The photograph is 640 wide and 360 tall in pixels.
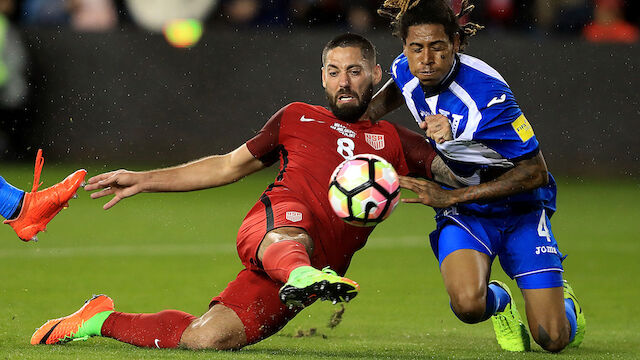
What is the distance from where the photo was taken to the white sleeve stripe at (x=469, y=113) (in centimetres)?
607

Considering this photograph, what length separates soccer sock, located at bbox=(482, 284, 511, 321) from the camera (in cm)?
618

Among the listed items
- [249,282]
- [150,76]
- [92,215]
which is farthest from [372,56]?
[150,76]

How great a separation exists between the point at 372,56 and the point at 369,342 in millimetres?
1704

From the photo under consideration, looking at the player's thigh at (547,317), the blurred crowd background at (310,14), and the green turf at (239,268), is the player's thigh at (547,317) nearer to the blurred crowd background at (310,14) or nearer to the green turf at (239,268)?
the green turf at (239,268)

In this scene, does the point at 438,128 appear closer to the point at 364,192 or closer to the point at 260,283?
the point at 364,192

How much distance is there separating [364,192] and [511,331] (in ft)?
5.02

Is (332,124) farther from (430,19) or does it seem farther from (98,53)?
(98,53)

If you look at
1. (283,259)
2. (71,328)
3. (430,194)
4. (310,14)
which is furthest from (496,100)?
(310,14)

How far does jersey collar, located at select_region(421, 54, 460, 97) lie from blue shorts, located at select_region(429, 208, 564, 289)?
76 cm

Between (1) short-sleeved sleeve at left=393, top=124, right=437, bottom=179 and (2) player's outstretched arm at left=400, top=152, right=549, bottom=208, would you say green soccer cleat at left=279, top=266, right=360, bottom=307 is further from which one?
(1) short-sleeved sleeve at left=393, top=124, right=437, bottom=179

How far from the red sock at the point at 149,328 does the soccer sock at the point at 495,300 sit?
5.48ft

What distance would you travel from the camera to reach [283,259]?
533 cm

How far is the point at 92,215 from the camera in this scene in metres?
12.5

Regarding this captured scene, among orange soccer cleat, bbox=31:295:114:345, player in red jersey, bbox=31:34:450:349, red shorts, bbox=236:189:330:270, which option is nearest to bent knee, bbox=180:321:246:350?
player in red jersey, bbox=31:34:450:349
